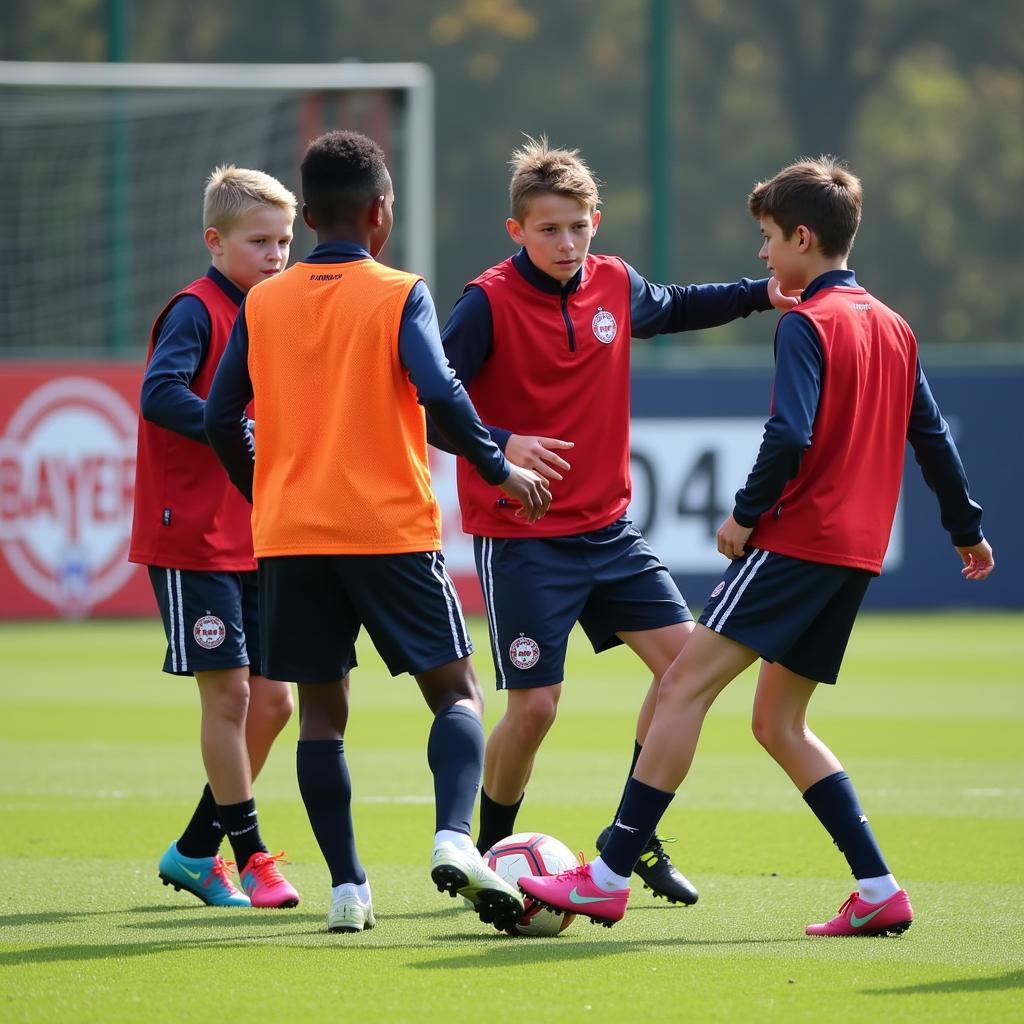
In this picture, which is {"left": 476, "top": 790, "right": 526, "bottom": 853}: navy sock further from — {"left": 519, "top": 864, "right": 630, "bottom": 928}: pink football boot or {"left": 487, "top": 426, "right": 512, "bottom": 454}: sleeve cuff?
{"left": 487, "top": 426, "right": 512, "bottom": 454}: sleeve cuff

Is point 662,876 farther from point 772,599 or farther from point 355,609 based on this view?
point 355,609

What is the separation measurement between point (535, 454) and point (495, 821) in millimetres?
1244

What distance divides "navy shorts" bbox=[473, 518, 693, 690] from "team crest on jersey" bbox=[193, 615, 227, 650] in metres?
0.82

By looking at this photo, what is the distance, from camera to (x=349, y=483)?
5.08m

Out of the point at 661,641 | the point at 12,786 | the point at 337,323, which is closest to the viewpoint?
the point at 337,323

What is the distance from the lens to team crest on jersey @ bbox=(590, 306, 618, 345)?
5840 millimetres

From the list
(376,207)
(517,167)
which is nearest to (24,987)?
(376,207)

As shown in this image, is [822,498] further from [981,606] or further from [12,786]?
[981,606]

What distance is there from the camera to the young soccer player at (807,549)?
5.12 m

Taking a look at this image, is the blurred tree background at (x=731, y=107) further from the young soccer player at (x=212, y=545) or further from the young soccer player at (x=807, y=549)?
the young soccer player at (x=807, y=549)

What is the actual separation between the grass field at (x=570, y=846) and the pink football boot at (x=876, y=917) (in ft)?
0.23

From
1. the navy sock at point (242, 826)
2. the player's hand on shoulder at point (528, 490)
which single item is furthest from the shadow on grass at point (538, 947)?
the player's hand on shoulder at point (528, 490)

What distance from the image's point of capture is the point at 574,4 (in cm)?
3234

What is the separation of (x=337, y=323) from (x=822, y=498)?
1396mm
